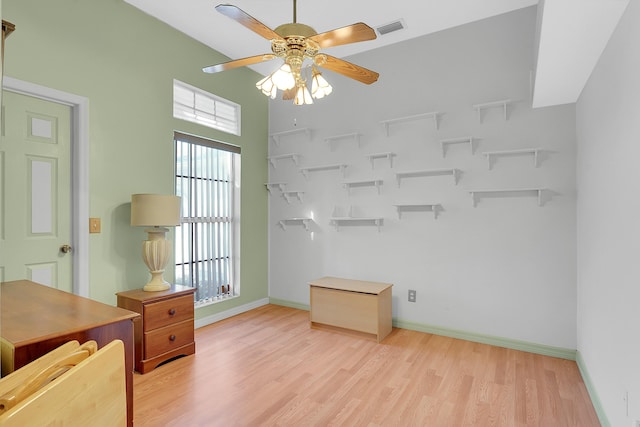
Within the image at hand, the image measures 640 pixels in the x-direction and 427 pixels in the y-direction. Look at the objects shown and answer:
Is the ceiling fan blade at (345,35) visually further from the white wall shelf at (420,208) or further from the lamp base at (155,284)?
the lamp base at (155,284)

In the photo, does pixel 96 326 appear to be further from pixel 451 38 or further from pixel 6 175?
pixel 451 38

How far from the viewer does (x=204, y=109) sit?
3.88 meters

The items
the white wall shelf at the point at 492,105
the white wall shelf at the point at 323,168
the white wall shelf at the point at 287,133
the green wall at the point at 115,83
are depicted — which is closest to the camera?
the green wall at the point at 115,83

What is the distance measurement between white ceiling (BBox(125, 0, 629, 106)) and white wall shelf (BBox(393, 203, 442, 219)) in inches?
49.6

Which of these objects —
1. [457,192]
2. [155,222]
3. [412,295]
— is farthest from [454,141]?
[155,222]

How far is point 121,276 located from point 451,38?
394 cm

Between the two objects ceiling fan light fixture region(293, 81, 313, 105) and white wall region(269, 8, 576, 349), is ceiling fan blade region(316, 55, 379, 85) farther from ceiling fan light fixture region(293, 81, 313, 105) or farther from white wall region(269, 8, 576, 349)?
white wall region(269, 8, 576, 349)

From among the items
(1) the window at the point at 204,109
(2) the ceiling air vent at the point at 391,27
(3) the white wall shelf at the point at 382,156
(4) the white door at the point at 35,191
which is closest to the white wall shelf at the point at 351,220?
(3) the white wall shelf at the point at 382,156

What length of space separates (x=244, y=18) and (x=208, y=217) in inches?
100

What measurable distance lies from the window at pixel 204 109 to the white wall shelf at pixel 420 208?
2.24m

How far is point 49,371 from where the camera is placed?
0.92 m

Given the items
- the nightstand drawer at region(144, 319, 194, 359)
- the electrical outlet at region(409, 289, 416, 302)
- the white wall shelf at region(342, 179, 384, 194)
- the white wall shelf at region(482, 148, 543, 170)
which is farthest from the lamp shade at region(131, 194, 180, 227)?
the white wall shelf at region(482, 148, 543, 170)

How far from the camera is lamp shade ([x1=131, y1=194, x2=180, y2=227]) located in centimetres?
281

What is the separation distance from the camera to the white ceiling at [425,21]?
1.79m
